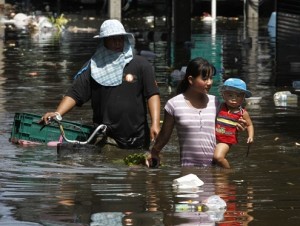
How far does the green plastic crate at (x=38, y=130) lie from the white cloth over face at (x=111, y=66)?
656mm

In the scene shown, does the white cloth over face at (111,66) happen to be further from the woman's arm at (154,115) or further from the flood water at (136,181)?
the flood water at (136,181)

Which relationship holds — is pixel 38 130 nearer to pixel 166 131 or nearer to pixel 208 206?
pixel 166 131

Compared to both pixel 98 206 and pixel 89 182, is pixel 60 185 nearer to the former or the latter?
pixel 89 182

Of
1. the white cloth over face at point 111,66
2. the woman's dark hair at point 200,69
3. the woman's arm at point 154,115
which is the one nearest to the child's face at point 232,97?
the woman's dark hair at point 200,69

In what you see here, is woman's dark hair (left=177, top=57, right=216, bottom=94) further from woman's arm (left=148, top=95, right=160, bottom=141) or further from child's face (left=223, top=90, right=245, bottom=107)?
woman's arm (left=148, top=95, right=160, bottom=141)

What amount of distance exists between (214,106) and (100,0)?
42211 millimetres

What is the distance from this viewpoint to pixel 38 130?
37.0ft

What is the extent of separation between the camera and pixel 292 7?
2498 cm

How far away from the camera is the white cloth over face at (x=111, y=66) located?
33.6 feet

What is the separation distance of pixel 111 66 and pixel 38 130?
4.74ft

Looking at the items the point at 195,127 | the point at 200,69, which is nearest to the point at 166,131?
the point at 195,127

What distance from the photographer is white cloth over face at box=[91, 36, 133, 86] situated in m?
10.2

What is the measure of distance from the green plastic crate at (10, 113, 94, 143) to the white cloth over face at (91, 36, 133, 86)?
656mm

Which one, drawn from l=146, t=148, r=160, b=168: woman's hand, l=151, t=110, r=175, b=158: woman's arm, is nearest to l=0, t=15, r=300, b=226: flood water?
l=146, t=148, r=160, b=168: woman's hand
